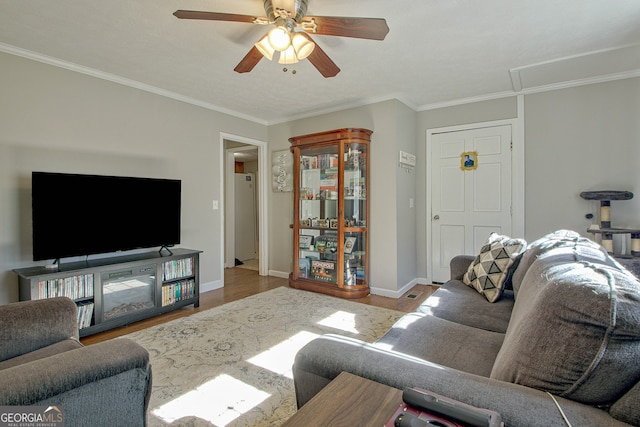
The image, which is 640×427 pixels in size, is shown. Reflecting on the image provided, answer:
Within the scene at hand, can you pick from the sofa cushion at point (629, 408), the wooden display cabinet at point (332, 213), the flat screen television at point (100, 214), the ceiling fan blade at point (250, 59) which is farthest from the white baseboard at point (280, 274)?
the sofa cushion at point (629, 408)

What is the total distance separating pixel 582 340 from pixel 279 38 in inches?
81.5

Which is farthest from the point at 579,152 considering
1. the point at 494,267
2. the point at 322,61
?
the point at 322,61

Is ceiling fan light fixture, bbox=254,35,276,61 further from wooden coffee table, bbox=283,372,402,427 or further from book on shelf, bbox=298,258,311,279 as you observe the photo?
book on shelf, bbox=298,258,311,279

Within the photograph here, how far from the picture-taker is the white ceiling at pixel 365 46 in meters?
2.08

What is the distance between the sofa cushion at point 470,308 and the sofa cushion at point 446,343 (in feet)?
0.40

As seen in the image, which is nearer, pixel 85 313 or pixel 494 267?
pixel 494 267

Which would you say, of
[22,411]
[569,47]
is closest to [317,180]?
[569,47]

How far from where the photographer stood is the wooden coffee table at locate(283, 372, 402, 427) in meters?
0.71

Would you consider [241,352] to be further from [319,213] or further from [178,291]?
[319,213]

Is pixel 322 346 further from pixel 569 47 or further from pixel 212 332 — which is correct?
pixel 569 47

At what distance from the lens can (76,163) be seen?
115 inches

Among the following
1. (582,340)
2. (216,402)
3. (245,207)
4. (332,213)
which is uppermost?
(245,207)

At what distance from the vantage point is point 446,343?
1530 millimetres

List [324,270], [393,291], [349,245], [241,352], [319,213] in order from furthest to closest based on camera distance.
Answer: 1. [319,213]
2. [324,270]
3. [349,245]
4. [393,291]
5. [241,352]
